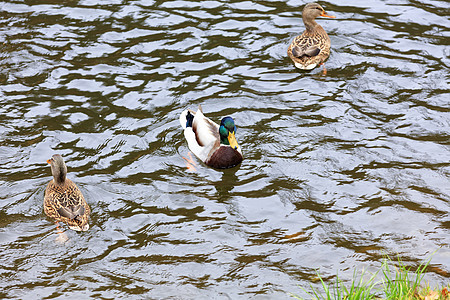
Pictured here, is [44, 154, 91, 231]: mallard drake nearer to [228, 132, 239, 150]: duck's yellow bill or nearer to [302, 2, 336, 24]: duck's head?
[228, 132, 239, 150]: duck's yellow bill

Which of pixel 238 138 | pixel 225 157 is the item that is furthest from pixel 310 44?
pixel 225 157

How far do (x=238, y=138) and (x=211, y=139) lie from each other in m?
0.47

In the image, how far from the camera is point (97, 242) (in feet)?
25.0

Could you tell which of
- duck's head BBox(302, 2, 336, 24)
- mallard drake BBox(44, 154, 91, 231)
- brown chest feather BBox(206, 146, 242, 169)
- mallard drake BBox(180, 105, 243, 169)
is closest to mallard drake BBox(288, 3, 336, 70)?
duck's head BBox(302, 2, 336, 24)

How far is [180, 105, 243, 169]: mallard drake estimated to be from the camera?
9.07 meters

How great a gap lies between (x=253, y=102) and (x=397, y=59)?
9.31 ft

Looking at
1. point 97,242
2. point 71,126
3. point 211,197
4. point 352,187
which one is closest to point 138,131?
point 71,126

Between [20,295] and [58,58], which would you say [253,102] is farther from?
[20,295]

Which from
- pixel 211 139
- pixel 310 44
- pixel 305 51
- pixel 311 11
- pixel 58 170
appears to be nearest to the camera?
pixel 58 170

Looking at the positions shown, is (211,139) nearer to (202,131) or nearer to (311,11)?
(202,131)

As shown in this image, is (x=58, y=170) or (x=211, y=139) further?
(x=211, y=139)

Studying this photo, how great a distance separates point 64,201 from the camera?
7.89 metres

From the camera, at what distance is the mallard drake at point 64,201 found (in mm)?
7773

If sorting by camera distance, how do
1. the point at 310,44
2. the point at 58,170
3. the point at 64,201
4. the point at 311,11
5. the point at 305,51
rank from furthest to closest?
the point at 311,11 → the point at 310,44 → the point at 305,51 → the point at 58,170 → the point at 64,201
